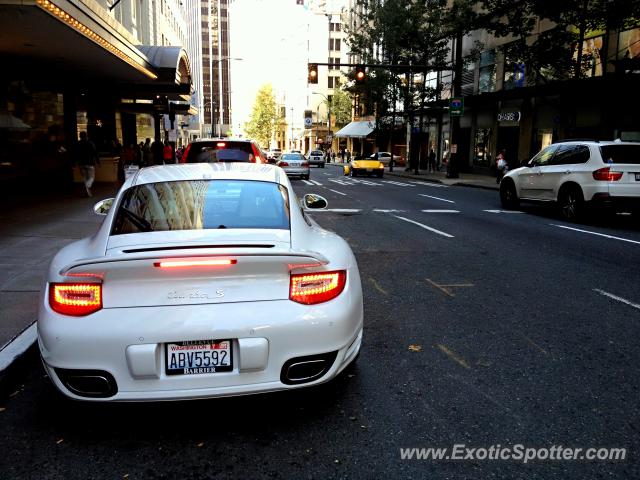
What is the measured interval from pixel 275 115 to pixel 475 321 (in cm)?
11779

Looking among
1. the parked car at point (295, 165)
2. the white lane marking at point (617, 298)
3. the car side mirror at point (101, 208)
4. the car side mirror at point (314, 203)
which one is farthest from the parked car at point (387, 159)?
the car side mirror at point (101, 208)

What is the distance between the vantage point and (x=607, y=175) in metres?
11.9

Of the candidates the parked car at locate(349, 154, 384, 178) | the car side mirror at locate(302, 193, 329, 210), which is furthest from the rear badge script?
the parked car at locate(349, 154, 384, 178)

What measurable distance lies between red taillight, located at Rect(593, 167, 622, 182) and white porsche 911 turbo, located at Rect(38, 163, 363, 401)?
424 inches

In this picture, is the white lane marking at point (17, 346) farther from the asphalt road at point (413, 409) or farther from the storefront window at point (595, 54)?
the storefront window at point (595, 54)

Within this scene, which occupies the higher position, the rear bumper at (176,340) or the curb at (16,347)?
the rear bumper at (176,340)

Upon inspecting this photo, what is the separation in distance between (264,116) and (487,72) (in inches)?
3434

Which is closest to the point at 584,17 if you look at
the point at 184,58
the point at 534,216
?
the point at 534,216

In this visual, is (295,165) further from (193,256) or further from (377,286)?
(193,256)

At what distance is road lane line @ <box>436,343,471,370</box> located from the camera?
4234 mm

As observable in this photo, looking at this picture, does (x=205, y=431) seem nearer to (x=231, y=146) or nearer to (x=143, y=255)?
(x=143, y=255)

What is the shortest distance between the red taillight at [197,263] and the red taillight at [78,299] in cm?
37

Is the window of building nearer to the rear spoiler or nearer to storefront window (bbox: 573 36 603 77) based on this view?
storefront window (bbox: 573 36 603 77)

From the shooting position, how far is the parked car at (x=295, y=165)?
1185 inches
